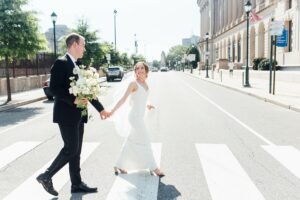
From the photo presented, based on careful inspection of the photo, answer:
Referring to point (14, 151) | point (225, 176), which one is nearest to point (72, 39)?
point (225, 176)

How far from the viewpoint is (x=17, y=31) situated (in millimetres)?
19172

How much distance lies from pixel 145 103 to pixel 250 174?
6.57ft

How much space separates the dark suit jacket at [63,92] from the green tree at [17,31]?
14.8 metres

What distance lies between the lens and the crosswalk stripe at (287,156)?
6.93m

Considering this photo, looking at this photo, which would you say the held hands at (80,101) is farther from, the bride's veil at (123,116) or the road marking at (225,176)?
the road marking at (225,176)

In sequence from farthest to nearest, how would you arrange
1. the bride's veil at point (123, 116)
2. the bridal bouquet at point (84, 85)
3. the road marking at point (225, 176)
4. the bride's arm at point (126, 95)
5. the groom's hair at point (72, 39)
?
1. the bride's veil at point (123, 116)
2. the bride's arm at point (126, 95)
3. the road marking at point (225, 176)
4. the groom's hair at point (72, 39)
5. the bridal bouquet at point (84, 85)

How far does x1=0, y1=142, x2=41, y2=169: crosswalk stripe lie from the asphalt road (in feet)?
0.06

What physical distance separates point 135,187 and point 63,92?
1.69 metres

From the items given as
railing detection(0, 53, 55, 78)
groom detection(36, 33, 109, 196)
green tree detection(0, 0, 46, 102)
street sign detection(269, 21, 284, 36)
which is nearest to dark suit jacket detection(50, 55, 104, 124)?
groom detection(36, 33, 109, 196)

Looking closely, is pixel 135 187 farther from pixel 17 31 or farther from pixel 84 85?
pixel 17 31

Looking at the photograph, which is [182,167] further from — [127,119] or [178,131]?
[178,131]

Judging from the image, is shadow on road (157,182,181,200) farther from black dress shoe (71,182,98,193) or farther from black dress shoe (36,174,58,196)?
black dress shoe (36,174,58,196)

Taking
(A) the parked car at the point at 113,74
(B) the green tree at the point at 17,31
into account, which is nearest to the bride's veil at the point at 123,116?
(B) the green tree at the point at 17,31

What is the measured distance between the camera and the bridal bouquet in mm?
5129
